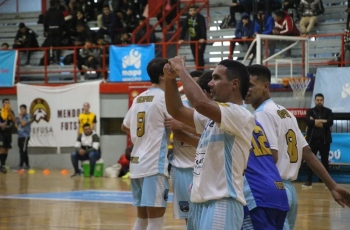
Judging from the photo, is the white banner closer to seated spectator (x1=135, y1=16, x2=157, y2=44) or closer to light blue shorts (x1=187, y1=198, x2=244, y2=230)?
seated spectator (x1=135, y1=16, x2=157, y2=44)

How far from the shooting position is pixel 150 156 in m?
8.00

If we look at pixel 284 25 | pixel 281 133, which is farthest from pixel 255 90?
pixel 284 25

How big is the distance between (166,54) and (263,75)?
A: 17848 mm

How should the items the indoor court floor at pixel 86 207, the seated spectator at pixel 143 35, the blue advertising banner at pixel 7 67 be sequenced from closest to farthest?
the indoor court floor at pixel 86 207, the seated spectator at pixel 143 35, the blue advertising banner at pixel 7 67

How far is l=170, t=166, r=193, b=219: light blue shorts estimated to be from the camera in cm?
788

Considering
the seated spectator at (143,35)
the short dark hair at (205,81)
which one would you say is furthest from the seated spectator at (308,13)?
the short dark hair at (205,81)

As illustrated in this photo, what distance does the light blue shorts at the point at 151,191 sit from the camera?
25.7ft

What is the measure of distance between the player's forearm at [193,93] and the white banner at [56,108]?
19.7 metres

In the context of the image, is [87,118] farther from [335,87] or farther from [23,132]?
[335,87]

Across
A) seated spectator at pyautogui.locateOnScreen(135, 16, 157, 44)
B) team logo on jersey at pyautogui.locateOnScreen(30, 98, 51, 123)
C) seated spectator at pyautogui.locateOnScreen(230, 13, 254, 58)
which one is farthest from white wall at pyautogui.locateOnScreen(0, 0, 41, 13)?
seated spectator at pyautogui.locateOnScreen(230, 13, 254, 58)

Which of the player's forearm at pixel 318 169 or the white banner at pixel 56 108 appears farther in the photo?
the white banner at pixel 56 108

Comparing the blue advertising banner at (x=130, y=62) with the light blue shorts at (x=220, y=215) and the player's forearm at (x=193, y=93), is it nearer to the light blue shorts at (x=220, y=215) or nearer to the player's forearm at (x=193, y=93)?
the light blue shorts at (x=220, y=215)

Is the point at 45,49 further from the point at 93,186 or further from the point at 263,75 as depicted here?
the point at 263,75

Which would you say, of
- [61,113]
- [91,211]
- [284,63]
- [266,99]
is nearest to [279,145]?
[266,99]
